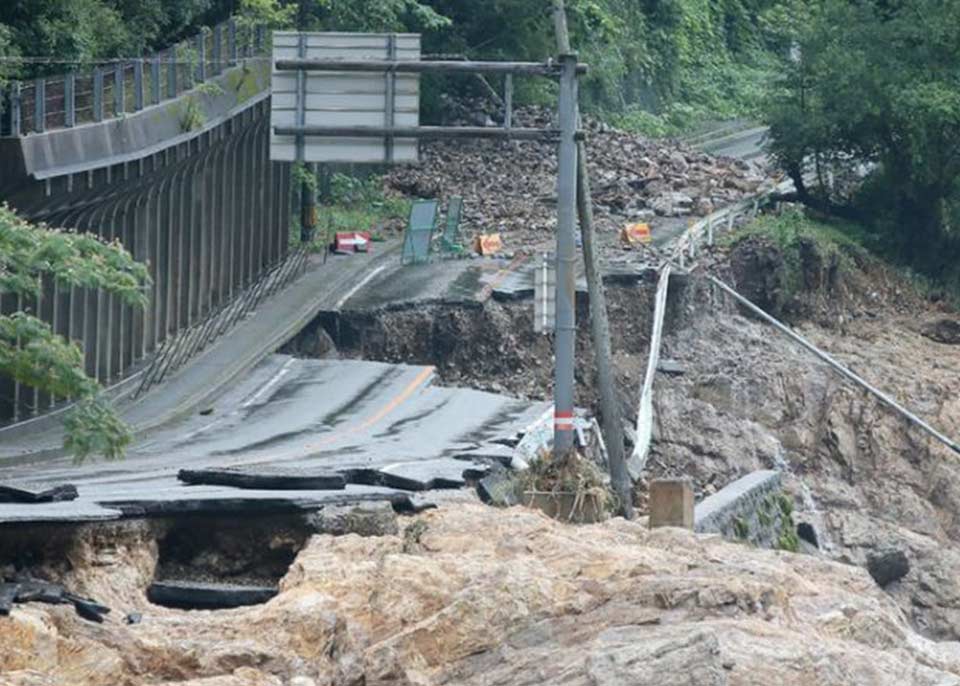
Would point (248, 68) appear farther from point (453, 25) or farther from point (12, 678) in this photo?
point (12, 678)

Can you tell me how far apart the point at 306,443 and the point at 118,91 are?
372 inches

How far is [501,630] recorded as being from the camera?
57.2 feet

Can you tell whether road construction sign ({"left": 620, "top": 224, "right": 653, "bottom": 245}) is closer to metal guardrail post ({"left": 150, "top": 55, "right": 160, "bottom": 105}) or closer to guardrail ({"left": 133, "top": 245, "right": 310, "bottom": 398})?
guardrail ({"left": 133, "top": 245, "right": 310, "bottom": 398})

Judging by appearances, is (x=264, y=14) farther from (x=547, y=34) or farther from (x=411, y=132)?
(x=411, y=132)

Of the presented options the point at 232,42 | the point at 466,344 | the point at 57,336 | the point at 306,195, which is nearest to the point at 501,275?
the point at 466,344

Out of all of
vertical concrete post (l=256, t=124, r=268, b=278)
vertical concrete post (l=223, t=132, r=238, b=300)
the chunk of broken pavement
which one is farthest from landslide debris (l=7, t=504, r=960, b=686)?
vertical concrete post (l=256, t=124, r=268, b=278)

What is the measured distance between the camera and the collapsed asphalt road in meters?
21.7

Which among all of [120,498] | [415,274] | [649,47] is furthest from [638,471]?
[649,47]

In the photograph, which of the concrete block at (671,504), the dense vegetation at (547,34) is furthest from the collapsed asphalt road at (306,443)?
the dense vegetation at (547,34)

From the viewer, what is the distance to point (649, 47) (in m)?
81.9

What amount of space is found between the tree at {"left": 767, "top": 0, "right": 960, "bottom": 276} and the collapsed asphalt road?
1910 cm

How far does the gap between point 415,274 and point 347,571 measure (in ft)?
106

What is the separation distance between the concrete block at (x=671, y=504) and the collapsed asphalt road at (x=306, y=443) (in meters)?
2.52

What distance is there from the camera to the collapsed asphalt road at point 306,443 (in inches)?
853
